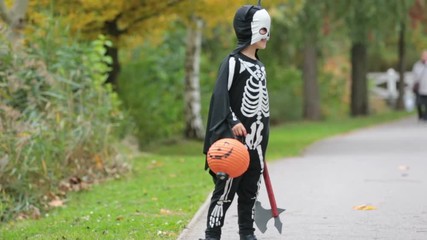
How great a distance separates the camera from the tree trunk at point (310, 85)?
29.4 metres

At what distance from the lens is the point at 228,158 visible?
7012 mm

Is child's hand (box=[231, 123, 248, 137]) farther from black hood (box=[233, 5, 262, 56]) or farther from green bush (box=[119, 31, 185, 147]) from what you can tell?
green bush (box=[119, 31, 185, 147])

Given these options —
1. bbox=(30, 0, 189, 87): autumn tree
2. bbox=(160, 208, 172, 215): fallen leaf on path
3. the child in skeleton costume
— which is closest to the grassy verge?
bbox=(160, 208, 172, 215): fallen leaf on path

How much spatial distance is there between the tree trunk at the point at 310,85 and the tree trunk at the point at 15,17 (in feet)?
50.4

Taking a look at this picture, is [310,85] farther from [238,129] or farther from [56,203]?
[238,129]

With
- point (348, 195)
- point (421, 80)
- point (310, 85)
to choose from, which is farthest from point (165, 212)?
point (310, 85)

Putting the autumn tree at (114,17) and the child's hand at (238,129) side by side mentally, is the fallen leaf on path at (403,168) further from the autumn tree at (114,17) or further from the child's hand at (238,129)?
the child's hand at (238,129)

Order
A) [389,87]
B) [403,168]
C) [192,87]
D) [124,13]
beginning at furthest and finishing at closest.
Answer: [389,87] → [192,87] → [124,13] → [403,168]

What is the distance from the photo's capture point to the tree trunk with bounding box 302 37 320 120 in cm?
2941

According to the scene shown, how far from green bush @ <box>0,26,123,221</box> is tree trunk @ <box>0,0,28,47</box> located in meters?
0.30

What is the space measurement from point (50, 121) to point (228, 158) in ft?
21.2

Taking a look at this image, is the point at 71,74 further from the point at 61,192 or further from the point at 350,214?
the point at 350,214

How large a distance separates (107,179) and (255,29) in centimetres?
675

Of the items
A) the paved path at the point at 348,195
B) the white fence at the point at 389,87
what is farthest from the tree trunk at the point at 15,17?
the white fence at the point at 389,87
